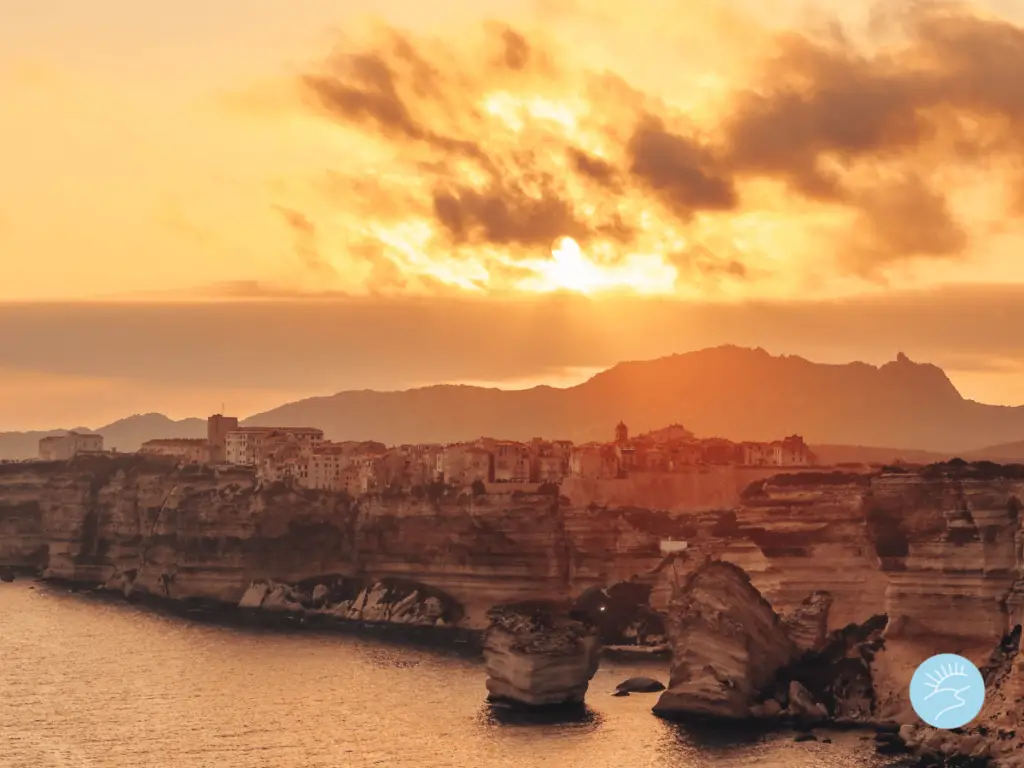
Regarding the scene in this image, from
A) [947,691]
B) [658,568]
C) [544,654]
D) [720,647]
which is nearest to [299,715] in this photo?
[544,654]

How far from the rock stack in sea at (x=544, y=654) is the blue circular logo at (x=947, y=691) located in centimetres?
1670

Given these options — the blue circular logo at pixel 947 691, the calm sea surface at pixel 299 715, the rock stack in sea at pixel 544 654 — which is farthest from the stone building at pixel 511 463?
the blue circular logo at pixel 947 691

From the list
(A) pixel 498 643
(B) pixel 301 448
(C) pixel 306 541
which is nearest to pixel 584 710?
(A) pixel 498 643

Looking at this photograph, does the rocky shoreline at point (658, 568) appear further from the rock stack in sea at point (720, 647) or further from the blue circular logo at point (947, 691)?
the blue circular logo at point (947, 691)

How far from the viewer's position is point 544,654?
78625mm

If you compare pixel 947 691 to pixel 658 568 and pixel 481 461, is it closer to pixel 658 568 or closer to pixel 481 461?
pixel 658 568

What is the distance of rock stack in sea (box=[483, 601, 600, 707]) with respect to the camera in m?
78.5

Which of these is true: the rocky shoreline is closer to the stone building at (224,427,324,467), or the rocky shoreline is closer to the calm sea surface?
the calm sea surface

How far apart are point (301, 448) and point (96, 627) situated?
53.6 metres

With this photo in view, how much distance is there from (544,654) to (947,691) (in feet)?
65.5

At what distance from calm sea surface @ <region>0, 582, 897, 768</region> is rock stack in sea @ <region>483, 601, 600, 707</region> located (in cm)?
200

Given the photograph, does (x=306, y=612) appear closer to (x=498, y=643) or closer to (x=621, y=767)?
(x=498, y=643)

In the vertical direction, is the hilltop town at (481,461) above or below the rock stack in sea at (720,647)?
above

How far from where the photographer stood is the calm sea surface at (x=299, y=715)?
69312 mm
